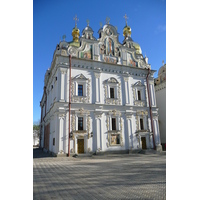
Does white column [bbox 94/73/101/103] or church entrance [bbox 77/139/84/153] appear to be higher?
white column [bbox 94/73/101/103]

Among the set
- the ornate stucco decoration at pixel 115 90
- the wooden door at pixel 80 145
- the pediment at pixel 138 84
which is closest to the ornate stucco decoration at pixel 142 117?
the ornate stucco decoration at pixel 115 90

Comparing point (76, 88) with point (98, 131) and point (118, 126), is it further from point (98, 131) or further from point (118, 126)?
point (118, 126)

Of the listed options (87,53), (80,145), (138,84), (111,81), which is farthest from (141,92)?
(80,145)

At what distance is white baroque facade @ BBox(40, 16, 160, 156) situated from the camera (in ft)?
40.9

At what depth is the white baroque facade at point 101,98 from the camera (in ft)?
40.9

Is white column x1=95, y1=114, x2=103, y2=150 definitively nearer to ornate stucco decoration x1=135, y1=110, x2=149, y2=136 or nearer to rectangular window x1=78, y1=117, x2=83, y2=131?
rectangular window x1=78, y1=117, x2=83, y2=131

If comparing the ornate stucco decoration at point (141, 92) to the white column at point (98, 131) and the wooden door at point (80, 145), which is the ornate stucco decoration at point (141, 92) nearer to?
the white column at point (98, 131)

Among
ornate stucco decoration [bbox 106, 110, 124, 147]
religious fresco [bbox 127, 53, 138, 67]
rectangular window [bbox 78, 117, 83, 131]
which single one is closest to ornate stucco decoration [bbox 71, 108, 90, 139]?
rectangular window [bbox 78, 117, 83, 131]

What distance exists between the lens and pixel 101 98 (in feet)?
45.3

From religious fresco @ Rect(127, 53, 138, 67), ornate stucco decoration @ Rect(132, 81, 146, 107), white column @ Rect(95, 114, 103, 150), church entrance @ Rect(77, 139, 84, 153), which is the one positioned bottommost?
church entrance @ Rect(77, 139, 84, 153)
